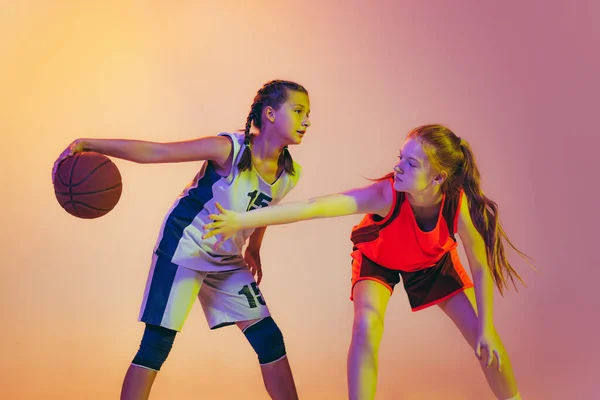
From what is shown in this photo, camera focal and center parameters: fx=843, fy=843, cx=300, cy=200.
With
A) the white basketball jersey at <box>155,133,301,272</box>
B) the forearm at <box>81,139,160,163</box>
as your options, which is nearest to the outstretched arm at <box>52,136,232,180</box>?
the forearm at <box>81,139,160,163</box>

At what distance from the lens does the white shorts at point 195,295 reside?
3469 mm

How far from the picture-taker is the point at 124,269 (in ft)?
16.7

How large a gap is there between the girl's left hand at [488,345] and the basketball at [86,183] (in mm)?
1619

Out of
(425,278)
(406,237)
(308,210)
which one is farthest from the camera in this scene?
(425,278)

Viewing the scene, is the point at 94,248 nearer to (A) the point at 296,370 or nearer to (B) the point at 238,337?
(B) the point at 238,337

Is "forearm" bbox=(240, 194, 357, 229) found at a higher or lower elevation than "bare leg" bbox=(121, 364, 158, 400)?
higher

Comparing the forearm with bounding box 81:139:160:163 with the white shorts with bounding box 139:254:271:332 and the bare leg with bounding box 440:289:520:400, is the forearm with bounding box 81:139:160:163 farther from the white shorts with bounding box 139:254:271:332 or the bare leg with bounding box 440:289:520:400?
the bare leg with bounding box 440:289:520:400

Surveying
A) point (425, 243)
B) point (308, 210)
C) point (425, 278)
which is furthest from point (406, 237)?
point (308, 210)

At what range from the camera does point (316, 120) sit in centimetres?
509

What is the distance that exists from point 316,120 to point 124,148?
6.30 feet

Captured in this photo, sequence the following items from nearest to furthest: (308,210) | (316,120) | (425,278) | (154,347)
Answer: (308,210) → (154,347) → (425,278) → (316,120)

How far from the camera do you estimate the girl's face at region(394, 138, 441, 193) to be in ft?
11.3

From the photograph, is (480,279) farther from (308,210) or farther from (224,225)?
(224,225)

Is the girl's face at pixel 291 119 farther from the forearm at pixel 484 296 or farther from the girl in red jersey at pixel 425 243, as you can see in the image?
the forearm at pixel 484 296
